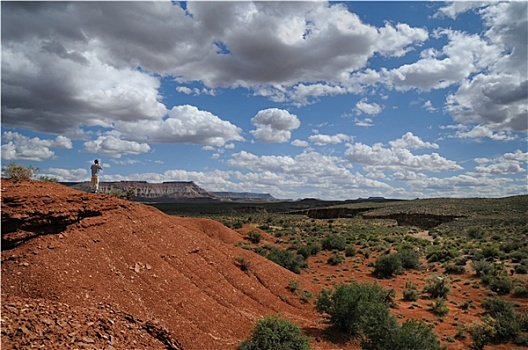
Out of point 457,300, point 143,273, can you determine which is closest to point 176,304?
point 143,273

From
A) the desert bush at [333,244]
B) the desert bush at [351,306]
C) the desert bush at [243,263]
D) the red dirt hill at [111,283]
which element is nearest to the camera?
the red dirt hill at [111,283]

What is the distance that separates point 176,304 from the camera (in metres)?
10.0

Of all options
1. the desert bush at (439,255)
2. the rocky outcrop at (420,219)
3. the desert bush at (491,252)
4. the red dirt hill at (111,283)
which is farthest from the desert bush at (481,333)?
the rocky outcrop at (420,219)

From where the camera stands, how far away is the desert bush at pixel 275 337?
30.0 ft

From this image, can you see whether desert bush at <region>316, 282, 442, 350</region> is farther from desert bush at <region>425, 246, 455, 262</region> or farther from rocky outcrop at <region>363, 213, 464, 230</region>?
rocky outcrop at <region>363, 213, 464, 230</region>

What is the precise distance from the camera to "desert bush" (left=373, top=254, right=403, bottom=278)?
74.8ft

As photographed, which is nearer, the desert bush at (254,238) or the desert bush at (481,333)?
the desert bush at (481,333)

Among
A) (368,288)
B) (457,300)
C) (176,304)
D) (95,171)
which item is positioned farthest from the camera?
(457,300)

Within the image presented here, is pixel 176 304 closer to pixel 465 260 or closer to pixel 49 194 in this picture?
pixel 49 194

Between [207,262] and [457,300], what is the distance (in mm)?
12960

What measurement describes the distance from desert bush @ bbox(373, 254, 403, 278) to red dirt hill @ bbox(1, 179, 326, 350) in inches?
416

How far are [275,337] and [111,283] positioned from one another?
433 centimetres

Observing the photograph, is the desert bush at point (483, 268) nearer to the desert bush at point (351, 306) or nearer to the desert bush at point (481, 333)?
the desert bush at point (481, 333)

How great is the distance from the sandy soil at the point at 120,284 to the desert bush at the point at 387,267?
24.6ft
